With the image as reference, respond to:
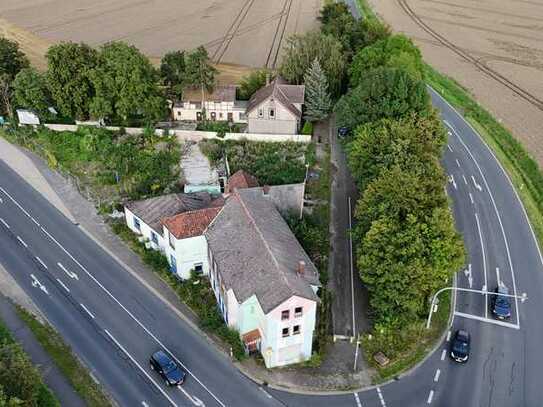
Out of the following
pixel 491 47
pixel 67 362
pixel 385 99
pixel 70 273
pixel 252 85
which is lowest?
pixel 67 362

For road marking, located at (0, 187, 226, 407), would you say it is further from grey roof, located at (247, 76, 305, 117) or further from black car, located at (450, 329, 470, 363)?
grey roof, located at (247, 76, 305, 117)

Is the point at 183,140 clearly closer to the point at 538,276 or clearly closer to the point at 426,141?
the point at 426,141

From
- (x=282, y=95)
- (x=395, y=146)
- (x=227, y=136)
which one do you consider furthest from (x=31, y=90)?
(x=395, y=146)

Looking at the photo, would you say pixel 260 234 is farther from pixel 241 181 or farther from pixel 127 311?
pixel 241 181

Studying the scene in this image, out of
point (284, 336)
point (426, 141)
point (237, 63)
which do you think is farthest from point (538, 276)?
point (237, 63)

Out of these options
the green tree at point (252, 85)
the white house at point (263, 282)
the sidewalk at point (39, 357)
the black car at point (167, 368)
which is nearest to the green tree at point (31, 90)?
the green tree at point (252, 85)

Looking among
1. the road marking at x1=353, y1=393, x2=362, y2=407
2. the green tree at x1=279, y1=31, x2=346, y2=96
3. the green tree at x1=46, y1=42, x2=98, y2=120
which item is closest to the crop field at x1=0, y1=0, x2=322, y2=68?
the green tree at x1=279, y1=31, x2=346, y2=96
